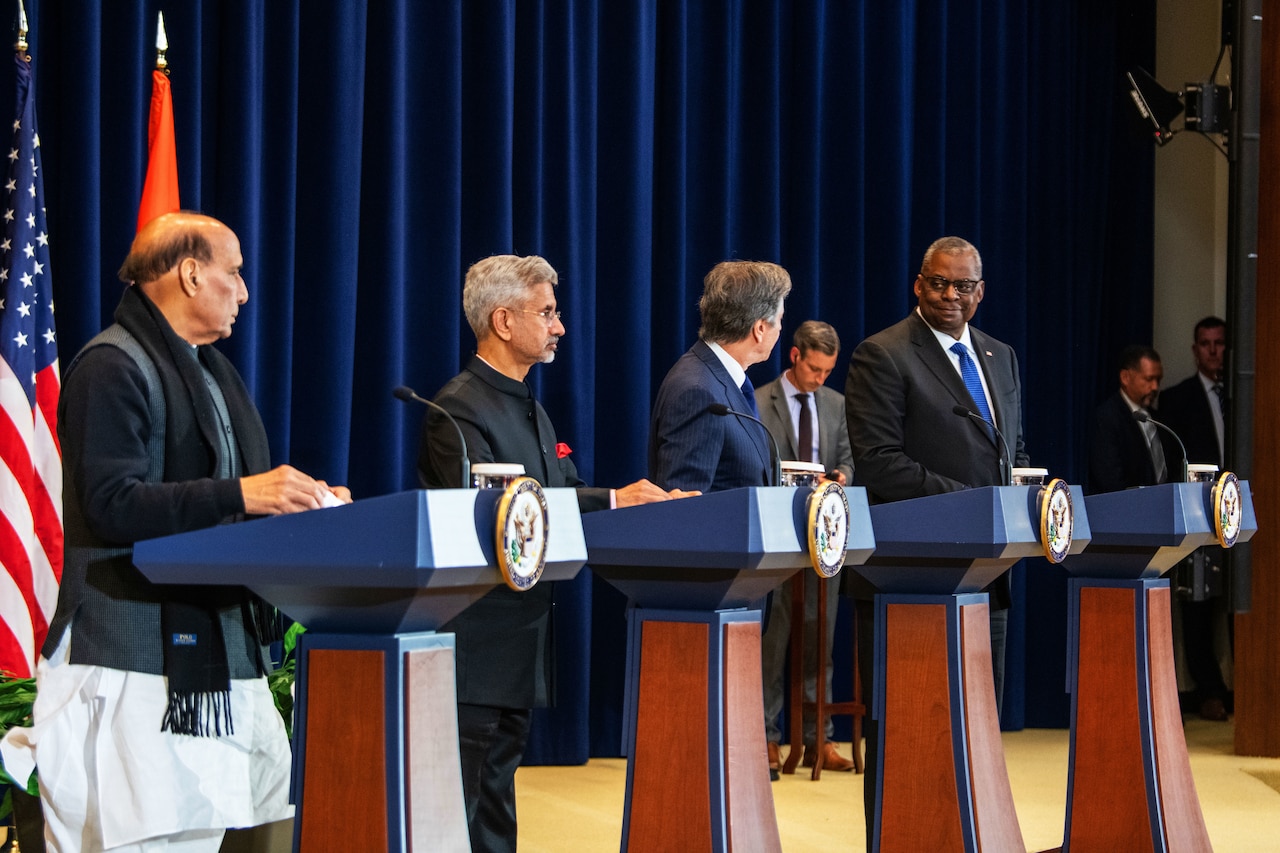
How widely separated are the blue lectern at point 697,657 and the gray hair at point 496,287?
2.55ft

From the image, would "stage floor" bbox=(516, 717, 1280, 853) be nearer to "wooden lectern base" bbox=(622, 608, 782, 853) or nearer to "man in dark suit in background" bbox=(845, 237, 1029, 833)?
"man in dark suit in background" bbox=(845, 237, 1029, 833)

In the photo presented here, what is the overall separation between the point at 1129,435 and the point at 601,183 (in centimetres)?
256

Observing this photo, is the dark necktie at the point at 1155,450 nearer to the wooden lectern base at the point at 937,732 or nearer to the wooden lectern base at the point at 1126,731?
the wooden lectern base at the point at 1126,731

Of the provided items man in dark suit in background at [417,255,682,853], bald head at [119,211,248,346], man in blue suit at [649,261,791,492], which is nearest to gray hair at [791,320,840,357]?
man in blue suit at [649,261,791,492]

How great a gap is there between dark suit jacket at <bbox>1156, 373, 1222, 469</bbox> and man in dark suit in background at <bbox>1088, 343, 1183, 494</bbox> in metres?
0.15

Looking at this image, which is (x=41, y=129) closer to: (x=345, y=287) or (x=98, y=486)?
(x=345, y=287)

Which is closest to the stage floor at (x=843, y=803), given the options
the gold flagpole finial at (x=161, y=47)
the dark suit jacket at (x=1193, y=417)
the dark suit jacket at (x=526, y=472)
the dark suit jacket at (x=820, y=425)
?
the dark suit jacket at (x=526, y=472)

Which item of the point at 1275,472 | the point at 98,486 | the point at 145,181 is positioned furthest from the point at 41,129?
the point at 1275,472

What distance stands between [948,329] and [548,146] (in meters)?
2.23

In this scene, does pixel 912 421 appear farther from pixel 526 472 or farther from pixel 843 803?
pixel 843 803

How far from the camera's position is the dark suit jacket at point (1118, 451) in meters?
6.37

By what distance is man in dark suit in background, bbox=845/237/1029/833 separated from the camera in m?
3.43

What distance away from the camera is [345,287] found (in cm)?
479

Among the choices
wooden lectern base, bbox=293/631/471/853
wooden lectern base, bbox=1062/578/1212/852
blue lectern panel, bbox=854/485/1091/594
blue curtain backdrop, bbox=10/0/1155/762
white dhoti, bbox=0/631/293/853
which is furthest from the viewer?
blue curtain backdrop, bbox=10/0/1155/762
